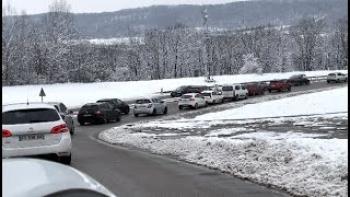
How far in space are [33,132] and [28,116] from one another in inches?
16.4

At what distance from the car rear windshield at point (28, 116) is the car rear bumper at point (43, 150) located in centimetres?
59

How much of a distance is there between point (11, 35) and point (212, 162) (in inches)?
3181

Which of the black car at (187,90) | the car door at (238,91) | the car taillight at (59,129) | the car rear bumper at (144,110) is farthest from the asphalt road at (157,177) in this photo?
the black car at (187,90)

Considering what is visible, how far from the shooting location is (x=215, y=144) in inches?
736

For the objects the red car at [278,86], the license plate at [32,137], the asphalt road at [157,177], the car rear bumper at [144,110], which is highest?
the license plate at [32,137]

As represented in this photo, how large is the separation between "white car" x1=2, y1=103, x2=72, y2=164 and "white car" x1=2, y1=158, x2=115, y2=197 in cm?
1101

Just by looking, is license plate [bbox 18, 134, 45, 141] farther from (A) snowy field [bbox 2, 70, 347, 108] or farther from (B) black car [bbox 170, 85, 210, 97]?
(B) black car [bbox 170, 85, 210, 97]

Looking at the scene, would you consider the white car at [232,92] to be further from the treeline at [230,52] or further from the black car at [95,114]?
the treeline at [230,52]

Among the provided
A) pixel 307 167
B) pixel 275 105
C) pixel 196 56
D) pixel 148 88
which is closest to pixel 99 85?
pixel 148 88

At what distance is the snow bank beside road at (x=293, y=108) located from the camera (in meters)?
41.4

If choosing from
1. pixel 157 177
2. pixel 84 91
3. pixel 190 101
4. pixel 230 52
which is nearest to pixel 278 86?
pixel 190 101

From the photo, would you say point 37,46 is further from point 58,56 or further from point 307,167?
point 307,167

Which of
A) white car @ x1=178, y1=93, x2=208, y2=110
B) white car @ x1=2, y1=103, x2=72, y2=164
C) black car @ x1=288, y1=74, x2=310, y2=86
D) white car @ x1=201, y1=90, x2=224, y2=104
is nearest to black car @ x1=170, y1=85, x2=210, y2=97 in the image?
white car @ x1=201, y1=90, x2=224, y2=104

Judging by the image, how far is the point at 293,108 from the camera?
142 feet
